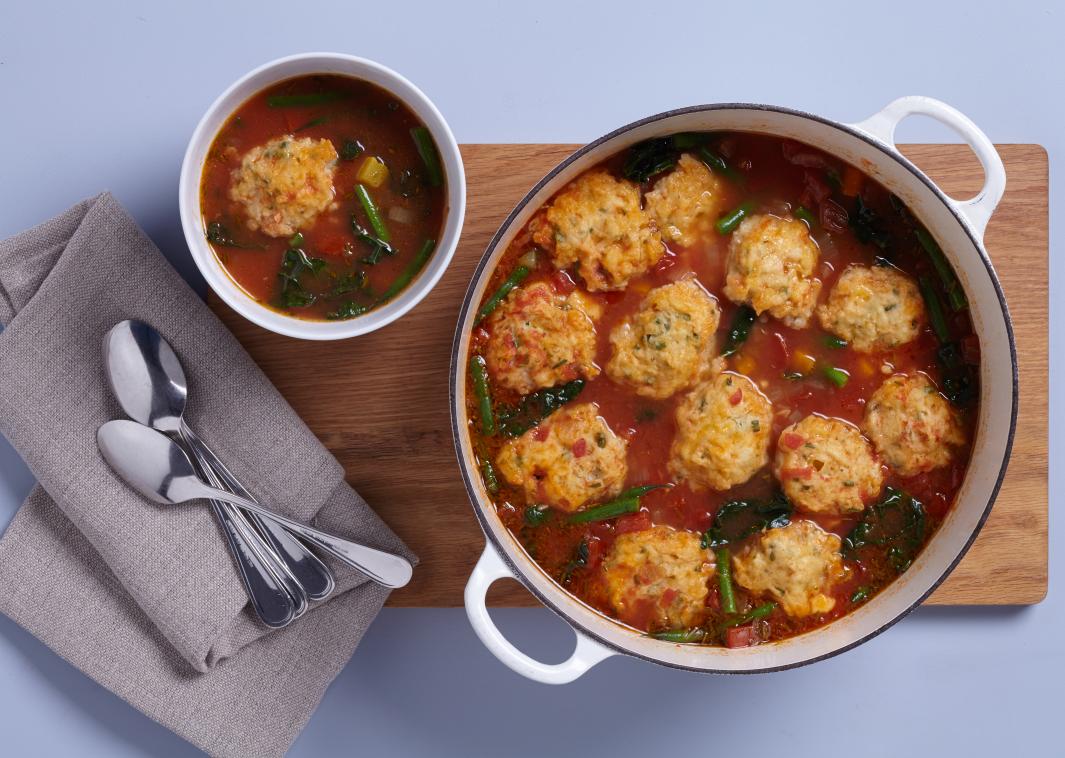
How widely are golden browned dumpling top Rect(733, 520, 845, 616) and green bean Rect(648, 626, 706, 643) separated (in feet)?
0.68

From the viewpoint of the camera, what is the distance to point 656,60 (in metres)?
3.24

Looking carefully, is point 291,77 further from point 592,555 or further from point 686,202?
point 592,555

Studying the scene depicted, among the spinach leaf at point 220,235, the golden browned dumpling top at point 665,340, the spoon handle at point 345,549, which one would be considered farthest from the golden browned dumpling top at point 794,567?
the spinach leaf at point 220,235

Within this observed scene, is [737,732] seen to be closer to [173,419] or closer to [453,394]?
[453,394]

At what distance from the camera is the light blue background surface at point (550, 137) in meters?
3.23

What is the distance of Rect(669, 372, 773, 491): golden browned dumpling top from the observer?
9.17 feet

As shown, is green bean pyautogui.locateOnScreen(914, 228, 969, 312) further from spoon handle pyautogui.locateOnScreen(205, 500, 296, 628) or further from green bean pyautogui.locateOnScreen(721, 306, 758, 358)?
spoon handle pyautogui.locateOnScreen(205, 500, 296, 628)

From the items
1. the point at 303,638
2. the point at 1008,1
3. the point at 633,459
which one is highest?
the point at 1008,1

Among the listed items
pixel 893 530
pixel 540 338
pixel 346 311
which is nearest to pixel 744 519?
pixel 893 530

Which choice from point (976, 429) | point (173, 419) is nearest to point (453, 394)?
point (173, 419)

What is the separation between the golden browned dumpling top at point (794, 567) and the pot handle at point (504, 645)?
1.92ft

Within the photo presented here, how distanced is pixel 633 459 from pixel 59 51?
8.20 feet

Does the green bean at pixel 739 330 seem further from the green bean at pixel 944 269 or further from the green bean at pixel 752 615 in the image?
the green bean at pixel 752 615

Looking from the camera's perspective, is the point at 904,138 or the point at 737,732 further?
the point at 737,732
